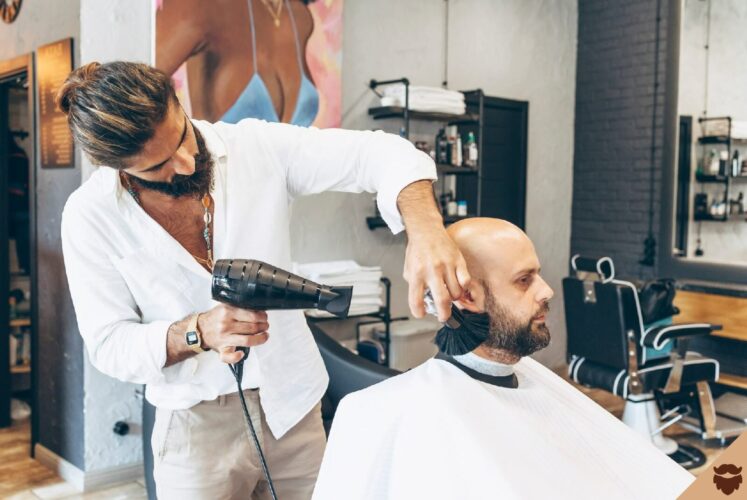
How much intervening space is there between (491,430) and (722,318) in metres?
3.28

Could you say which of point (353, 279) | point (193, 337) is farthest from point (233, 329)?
point (353, 279)

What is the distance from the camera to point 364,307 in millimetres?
3604

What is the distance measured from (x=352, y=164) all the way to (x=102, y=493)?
7.75 ft

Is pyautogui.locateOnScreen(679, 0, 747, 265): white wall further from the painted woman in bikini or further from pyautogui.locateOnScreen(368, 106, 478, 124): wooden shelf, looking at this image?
the painted woman in bikini

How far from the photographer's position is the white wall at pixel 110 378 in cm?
295

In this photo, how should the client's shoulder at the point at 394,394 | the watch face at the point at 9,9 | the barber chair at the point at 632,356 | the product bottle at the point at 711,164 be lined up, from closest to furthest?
the client's shoulder at the point at 394,394, the barber chair at the point at 632,356, the watch face at the point at 9,9, the product bottle at the point at 711,164

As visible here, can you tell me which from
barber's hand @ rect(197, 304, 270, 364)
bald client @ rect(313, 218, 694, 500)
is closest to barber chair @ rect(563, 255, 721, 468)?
bald client @ rect(313, 218, 694, 500)

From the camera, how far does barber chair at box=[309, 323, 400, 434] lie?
8.67ft

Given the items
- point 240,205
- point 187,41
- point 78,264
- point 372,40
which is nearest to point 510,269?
point 240,205

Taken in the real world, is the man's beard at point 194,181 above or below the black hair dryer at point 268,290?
above

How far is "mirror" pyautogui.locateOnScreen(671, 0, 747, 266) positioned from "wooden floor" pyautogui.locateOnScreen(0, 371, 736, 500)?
45.4 inches

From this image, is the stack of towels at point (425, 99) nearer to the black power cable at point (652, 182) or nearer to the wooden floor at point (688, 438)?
the black power cable at point (652, 182)

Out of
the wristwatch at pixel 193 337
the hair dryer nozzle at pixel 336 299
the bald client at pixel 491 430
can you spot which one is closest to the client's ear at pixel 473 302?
the bald client at pixel 491 430

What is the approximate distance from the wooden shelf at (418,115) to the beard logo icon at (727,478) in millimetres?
2968
